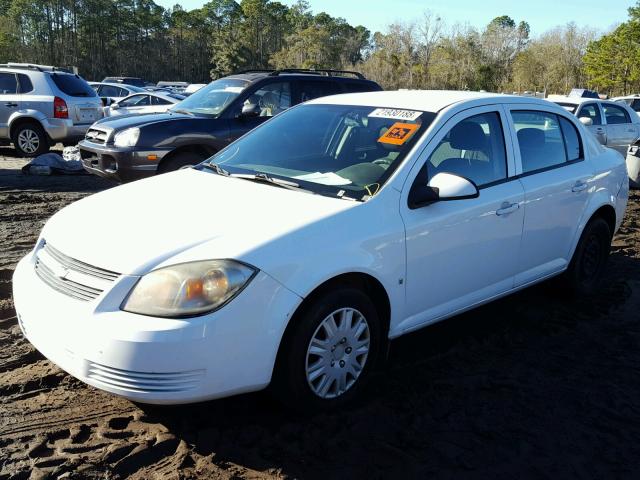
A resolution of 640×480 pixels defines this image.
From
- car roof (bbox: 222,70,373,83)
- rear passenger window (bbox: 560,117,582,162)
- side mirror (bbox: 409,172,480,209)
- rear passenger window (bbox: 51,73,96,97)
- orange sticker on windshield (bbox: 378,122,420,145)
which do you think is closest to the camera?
side mirror (bbox: 409,172,480,209)

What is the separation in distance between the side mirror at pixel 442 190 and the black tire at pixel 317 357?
26.3 inches

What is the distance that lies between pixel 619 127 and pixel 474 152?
10.5m

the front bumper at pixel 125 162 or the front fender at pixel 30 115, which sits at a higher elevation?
the front fender at pixel 30 115

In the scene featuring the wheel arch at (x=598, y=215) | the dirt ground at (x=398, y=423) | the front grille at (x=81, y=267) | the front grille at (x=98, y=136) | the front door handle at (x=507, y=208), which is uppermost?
the front grille at (x=98, y=136)

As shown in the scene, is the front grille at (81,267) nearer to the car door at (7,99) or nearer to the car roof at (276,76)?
the car roof at (276,76)

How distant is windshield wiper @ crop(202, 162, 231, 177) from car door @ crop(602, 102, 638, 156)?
10.7 meters

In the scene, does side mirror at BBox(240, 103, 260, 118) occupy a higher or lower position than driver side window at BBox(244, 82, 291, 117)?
lower

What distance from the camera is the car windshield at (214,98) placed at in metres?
8.91

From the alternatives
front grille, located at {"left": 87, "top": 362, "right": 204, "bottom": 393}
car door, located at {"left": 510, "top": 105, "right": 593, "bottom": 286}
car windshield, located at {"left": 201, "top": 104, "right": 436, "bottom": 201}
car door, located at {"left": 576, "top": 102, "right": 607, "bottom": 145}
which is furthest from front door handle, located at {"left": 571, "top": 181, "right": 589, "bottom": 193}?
car door, located at {"left": 576, "top": 102, "right": 607, "bottom": 145}

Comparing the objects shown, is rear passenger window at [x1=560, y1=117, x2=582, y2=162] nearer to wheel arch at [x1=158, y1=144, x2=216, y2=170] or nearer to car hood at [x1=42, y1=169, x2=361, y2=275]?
car hood at [x1=42, y1=169, x2=361, y2=275]

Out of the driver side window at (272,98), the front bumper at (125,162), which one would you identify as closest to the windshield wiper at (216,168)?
the front bumper at (125,162)

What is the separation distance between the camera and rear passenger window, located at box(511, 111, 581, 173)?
462cm

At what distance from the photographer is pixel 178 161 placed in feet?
27.9

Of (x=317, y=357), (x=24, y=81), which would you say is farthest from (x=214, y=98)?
(x=317, y=357)
